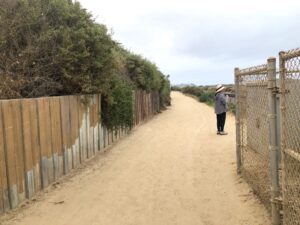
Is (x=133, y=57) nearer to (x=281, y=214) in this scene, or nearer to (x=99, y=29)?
(x=99, y=29)

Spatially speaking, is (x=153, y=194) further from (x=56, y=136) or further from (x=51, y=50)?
(x=51, y=50)

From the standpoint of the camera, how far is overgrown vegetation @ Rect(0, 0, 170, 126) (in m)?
9.30

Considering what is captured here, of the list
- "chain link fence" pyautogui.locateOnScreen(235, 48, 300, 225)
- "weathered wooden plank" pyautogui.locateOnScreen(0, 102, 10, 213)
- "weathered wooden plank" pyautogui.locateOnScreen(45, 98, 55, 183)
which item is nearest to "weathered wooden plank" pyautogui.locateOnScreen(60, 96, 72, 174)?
"weathered wooden plank" pyautogui.locateOnScreen(45, 98, 55, 183)

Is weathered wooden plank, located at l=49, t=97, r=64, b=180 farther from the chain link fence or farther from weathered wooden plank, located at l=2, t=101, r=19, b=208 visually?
the chain link fence

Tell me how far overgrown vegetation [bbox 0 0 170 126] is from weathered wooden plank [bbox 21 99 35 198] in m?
1.30

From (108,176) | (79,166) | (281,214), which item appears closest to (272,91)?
(281,214)

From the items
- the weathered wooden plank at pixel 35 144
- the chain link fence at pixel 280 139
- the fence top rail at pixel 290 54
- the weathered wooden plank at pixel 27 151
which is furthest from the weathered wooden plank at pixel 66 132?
the fence top rail at pixel 290 54

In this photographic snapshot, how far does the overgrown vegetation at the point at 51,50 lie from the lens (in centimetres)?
930

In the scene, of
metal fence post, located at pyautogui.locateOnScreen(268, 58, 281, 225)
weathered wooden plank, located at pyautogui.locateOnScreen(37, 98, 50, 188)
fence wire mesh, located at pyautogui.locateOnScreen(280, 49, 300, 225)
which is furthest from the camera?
weathered wooden plank, located at pyautogui.locateOnScreen(37, 98, 50, 188)

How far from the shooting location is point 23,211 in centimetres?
643

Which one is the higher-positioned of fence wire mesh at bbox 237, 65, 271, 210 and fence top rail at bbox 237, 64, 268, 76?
fence top rail at bbox 237, 64, 268, 76

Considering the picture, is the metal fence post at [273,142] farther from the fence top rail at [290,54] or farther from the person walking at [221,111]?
the person walking at [221,111]

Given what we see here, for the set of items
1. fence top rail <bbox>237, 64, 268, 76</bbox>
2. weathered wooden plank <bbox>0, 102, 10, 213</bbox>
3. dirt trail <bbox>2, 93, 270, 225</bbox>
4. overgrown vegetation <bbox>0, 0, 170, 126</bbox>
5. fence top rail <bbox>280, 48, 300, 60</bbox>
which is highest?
overgrown vegetation <bbox>0, 0, 170, 126</bbox>

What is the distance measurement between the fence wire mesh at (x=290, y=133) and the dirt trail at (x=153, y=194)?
680 mm
